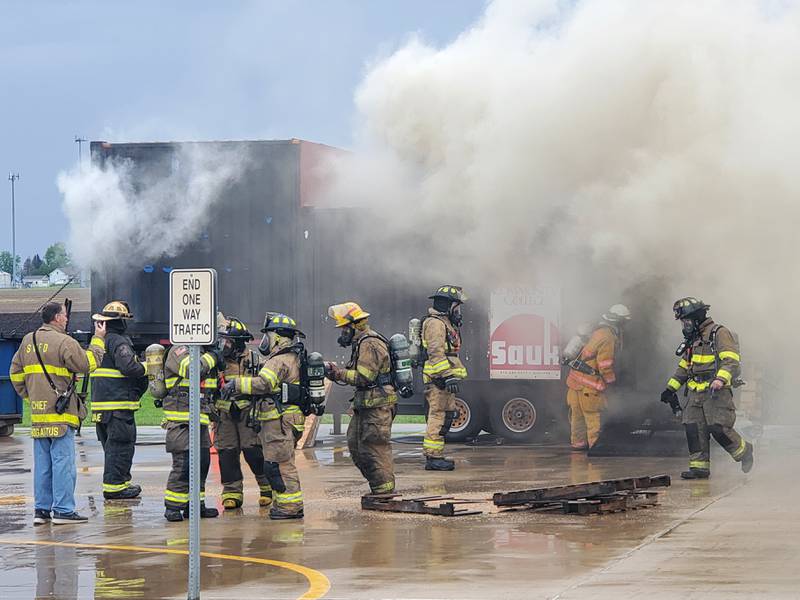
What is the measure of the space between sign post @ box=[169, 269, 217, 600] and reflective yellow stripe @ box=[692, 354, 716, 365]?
7.17 meters

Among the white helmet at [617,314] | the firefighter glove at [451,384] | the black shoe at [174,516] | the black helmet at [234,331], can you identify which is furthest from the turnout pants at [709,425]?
the black shoe at [174,516]

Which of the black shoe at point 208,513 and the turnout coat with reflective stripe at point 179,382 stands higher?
the turnout coat with reflective stripe at point 179,382

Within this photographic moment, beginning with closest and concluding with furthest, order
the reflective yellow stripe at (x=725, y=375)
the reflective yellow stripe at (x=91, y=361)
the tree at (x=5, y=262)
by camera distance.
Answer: the reflective yellow stripe at (x=91, y=361), the reflective yellow stripe at (x=725, y=375), the tree at (x=5, y=262)

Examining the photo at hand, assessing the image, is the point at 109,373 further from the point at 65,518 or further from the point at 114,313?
the point at 65,518

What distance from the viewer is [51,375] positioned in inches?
443

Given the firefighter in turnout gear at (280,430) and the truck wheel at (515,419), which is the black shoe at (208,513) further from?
the truck wheel at (515,419)

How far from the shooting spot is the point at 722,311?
1593 cm

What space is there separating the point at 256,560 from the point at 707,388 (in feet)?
19.8

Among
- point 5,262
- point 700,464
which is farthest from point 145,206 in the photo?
point 5,262

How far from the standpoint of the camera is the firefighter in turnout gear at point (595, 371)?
16219 millimetres

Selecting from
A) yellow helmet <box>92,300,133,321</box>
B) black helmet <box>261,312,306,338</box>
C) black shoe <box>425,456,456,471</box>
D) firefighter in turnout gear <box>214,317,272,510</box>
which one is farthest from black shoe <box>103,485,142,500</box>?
black shoe <box>425,456,456,471</box>

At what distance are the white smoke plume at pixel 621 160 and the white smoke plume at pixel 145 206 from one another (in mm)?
2599

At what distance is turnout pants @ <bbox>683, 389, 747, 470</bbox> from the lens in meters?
13.5

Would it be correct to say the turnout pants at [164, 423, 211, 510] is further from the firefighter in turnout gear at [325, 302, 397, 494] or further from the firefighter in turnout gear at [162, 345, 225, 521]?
the firefighter in turnout gear at [325, 302, 397, 494]
